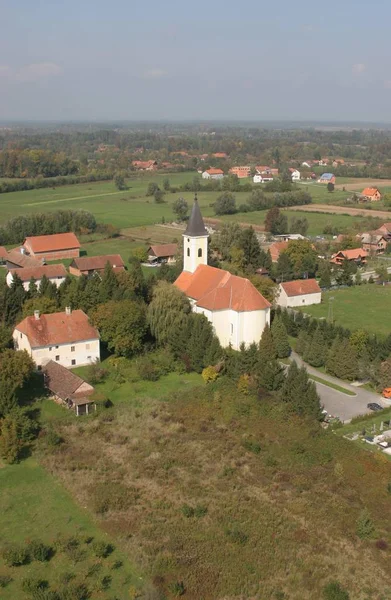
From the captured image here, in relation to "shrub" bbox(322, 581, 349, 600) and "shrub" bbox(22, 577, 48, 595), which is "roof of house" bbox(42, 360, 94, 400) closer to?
"shrub" bbox(22, 577, 48, 595)

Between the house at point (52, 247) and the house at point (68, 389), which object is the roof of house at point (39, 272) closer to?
the house at point (52, 247)

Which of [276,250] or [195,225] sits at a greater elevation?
[195,225]

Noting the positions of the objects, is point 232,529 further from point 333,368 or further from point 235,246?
point 235,246

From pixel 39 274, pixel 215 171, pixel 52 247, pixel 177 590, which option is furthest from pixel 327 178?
pixel 177 590

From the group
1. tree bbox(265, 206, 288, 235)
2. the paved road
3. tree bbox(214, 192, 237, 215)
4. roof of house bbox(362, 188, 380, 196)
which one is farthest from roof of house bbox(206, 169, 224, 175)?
the paved road

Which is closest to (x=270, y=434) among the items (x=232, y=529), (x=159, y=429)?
(x=159, y=429)

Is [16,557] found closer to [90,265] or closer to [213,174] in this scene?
[90,265]

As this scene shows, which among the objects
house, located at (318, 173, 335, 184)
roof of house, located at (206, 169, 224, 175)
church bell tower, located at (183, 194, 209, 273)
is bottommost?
house, located at (318, 173, 335, 184)

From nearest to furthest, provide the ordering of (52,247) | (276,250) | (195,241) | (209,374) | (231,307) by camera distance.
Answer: (209,374), (231,307), (195,241), (276,250), (52,247)
